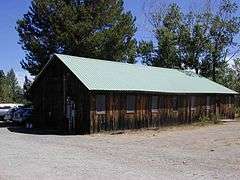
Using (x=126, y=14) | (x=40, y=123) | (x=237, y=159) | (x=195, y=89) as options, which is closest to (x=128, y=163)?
(x=237, y=159)

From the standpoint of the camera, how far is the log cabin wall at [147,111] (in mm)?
31094

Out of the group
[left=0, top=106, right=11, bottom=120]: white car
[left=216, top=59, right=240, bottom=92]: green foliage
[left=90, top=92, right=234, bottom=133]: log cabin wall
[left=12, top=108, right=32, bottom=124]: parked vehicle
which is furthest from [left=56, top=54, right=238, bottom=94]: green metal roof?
[left=216, top=59, right=240, bottom=92]: green foliage

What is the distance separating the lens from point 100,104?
3100 cm

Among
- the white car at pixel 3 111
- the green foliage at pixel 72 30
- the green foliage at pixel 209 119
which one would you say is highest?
the green foliage at pixel 72 30

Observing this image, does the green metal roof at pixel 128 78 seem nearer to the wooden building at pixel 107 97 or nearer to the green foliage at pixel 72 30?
the wooden building at pixel 107 97

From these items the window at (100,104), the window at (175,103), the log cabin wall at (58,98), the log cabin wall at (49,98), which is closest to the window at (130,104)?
the window at (100,104)

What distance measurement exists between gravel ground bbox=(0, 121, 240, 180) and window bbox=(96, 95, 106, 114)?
21.3 ft

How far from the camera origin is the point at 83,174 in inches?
546

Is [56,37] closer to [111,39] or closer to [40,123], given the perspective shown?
[111,39]

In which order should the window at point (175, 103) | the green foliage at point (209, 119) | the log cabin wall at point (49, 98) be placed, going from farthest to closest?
the green foliage at point (209, 119), the window at point (175, 103), the log cabin wall at point (49, 98)

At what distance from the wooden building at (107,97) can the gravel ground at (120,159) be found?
6.65 m

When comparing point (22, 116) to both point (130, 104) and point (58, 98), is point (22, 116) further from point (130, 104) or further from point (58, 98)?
point (130, 104)

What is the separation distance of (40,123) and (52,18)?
698 inches

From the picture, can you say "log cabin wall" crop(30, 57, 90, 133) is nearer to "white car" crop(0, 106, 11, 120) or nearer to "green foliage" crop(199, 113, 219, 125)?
"white car" crop(0, 106, 11, 120)
